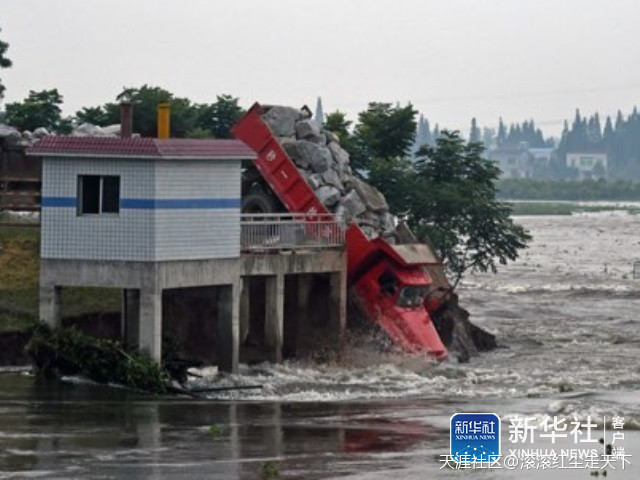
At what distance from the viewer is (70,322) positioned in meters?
49.8

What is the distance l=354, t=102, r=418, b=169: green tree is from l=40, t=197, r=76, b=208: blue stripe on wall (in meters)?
25.6

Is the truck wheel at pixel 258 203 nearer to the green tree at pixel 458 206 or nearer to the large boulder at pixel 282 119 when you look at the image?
the large boulder at pixel 282 119

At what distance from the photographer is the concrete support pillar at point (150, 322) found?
1786 inches

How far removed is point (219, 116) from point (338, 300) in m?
23.8

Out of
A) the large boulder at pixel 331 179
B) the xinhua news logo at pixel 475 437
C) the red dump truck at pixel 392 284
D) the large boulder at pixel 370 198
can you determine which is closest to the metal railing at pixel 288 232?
the red dump truck at pixel 392 284

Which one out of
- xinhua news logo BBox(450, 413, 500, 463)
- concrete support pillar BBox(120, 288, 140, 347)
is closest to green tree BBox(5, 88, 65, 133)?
concrete support pillar BBox(120, 288, 140, 347)

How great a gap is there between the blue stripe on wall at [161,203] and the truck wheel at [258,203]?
30.5 ft

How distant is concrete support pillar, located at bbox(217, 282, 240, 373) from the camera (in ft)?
159

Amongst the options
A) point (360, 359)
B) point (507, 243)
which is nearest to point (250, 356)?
point (360, 359)

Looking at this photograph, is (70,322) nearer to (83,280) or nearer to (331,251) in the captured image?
(83,280)

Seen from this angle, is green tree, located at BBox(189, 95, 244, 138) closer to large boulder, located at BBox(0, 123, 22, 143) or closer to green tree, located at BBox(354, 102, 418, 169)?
green tree, located at BBox(354, 102, 418, 169)

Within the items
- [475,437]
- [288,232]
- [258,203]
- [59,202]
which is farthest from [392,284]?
[475,437]

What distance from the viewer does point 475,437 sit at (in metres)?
37.8

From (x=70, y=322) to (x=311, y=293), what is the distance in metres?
7.49
